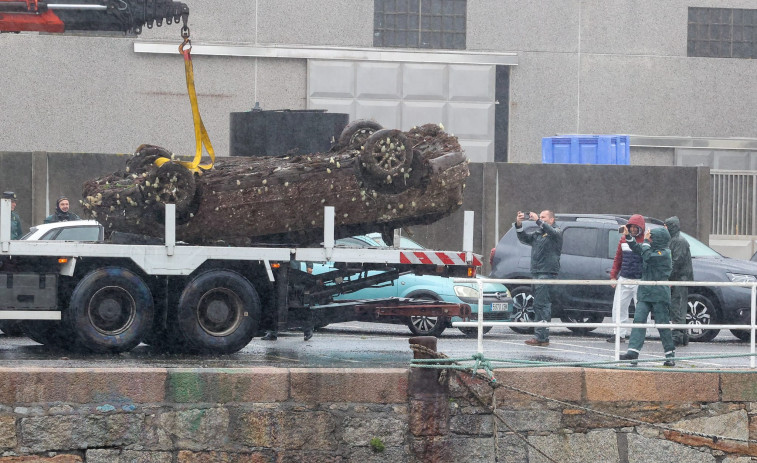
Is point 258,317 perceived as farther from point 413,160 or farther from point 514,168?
point 514,168

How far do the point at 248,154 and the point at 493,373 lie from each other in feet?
18.9

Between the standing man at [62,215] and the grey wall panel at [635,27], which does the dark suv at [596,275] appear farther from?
the grey wall panel at [635,27]

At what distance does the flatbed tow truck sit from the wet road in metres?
0.24

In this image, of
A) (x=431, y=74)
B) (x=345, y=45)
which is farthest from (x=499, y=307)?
(x=345, y=45)

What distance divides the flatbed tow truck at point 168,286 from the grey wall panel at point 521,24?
14512 millimetres

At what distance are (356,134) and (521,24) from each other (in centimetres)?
1438

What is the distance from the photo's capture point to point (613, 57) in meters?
26.9

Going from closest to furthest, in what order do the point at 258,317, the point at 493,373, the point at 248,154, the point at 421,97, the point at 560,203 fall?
the point at 493,373 < the point at 258,317 < the point at 248,154 < the point at 560,203 < the point at 421,97

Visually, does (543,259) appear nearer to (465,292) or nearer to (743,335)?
(465,292)

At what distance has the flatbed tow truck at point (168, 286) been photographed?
38.3ft

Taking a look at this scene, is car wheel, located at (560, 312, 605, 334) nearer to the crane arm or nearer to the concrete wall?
the crane arm

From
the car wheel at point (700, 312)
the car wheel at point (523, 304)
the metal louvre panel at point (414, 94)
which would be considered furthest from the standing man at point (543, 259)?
the metal louvre panel at point (414, 94)

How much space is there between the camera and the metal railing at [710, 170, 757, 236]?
24812 mm

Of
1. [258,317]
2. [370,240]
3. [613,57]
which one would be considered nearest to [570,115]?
[613,57]
